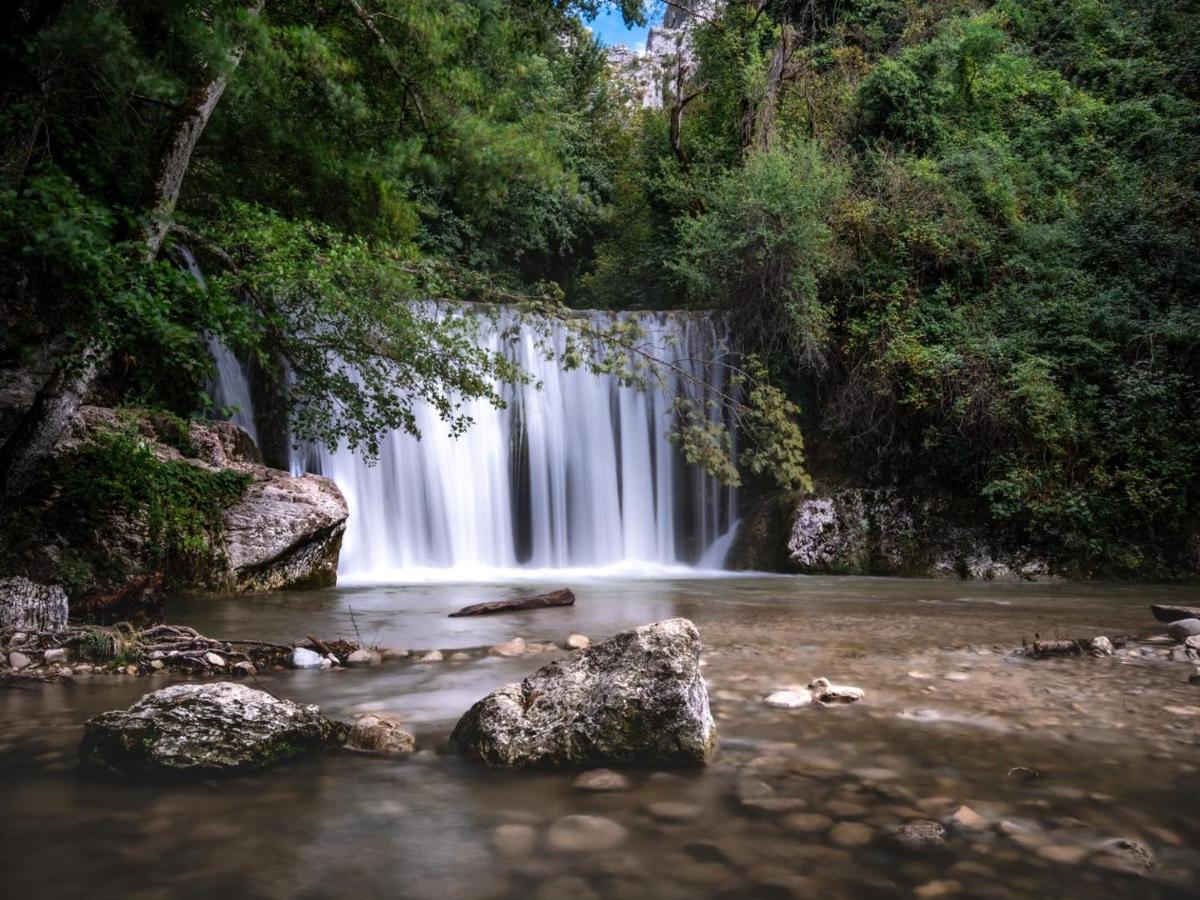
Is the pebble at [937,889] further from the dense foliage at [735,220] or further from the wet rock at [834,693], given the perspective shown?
the dense foliage at [735,220]

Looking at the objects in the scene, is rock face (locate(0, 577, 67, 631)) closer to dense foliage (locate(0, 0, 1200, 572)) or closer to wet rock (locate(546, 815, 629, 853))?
dense foliage (locate(0, 0, 1200, 572))

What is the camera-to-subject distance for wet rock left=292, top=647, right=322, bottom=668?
4868mm

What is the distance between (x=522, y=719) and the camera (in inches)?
124

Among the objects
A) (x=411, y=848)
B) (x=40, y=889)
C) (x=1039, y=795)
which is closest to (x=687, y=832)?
(x=411, y=848)

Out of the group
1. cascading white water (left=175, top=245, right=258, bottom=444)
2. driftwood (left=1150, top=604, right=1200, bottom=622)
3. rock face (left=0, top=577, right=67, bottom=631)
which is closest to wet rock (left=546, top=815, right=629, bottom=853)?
rock face (left=0, top=577, right=67, bottom=631)

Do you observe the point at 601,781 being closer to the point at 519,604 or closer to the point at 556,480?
the point at 519,604

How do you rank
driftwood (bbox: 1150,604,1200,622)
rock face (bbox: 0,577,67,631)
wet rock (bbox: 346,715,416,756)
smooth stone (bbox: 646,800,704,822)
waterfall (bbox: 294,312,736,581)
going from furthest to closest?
waterfall (bbox: 294,312,736,581), driftwood (bbox: 1150,604,1200,622), rock face (bbox: 0,577,67,631), wet rock (bbox: 346,715,416,756), smooth stone (bbox: 646,800,704,822)

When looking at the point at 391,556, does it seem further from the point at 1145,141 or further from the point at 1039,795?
the point at 1145,141

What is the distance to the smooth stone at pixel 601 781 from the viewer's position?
9.17ft

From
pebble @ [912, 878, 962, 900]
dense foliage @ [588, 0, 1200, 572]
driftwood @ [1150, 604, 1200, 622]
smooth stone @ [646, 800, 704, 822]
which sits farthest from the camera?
dense foliage @ [588, 0, 1200, 572]

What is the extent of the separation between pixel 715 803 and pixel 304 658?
3066mm

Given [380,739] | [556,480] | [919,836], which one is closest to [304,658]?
[380,739]

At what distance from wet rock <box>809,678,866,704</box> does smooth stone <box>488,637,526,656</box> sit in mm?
2008

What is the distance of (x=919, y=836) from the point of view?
2.38m
